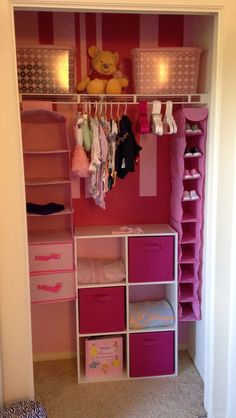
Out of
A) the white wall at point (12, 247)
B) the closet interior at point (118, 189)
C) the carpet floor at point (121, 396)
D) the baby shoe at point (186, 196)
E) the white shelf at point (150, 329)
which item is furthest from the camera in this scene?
the white shelf at point (150, 329)

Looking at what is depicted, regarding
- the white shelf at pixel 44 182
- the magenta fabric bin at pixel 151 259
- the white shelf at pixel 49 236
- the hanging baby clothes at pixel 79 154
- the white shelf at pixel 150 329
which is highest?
the hanging baby clothes at pixel 79 154

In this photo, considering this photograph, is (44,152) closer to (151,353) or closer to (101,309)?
(101,309)

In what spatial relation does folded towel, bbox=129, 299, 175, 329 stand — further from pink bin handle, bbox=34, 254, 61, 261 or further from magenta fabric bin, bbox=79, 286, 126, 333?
pink bin handle, bbox=34, 254, 61, 261

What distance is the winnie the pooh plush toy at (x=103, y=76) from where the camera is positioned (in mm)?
2625

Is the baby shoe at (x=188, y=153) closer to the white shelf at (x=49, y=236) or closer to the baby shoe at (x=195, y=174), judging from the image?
the baby shoe at (x=195, y=174)

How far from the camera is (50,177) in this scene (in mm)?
2844

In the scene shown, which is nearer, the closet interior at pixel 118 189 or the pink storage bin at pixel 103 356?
the closet interior at pixel 118 189

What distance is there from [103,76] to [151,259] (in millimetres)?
1310

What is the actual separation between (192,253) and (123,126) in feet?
3.34

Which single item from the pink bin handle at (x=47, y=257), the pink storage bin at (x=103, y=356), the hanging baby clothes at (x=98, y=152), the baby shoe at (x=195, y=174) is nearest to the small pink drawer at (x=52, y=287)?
the pink bin handle at (x=47, y=257)

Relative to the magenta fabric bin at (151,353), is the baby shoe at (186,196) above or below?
above

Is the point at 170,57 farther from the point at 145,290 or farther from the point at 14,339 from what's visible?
the point at 14,339

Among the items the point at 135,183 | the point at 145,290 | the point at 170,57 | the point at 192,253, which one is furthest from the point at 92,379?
the point at 170,57

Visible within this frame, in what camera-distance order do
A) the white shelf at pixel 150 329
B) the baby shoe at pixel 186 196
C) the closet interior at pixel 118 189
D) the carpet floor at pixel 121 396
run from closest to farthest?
1. the carpet floor at pixel 121 396
2. the closet interior at pixel 118 189
3. the baby shoe at pixel 186 196
4. the white shelf at pixel 150 329
